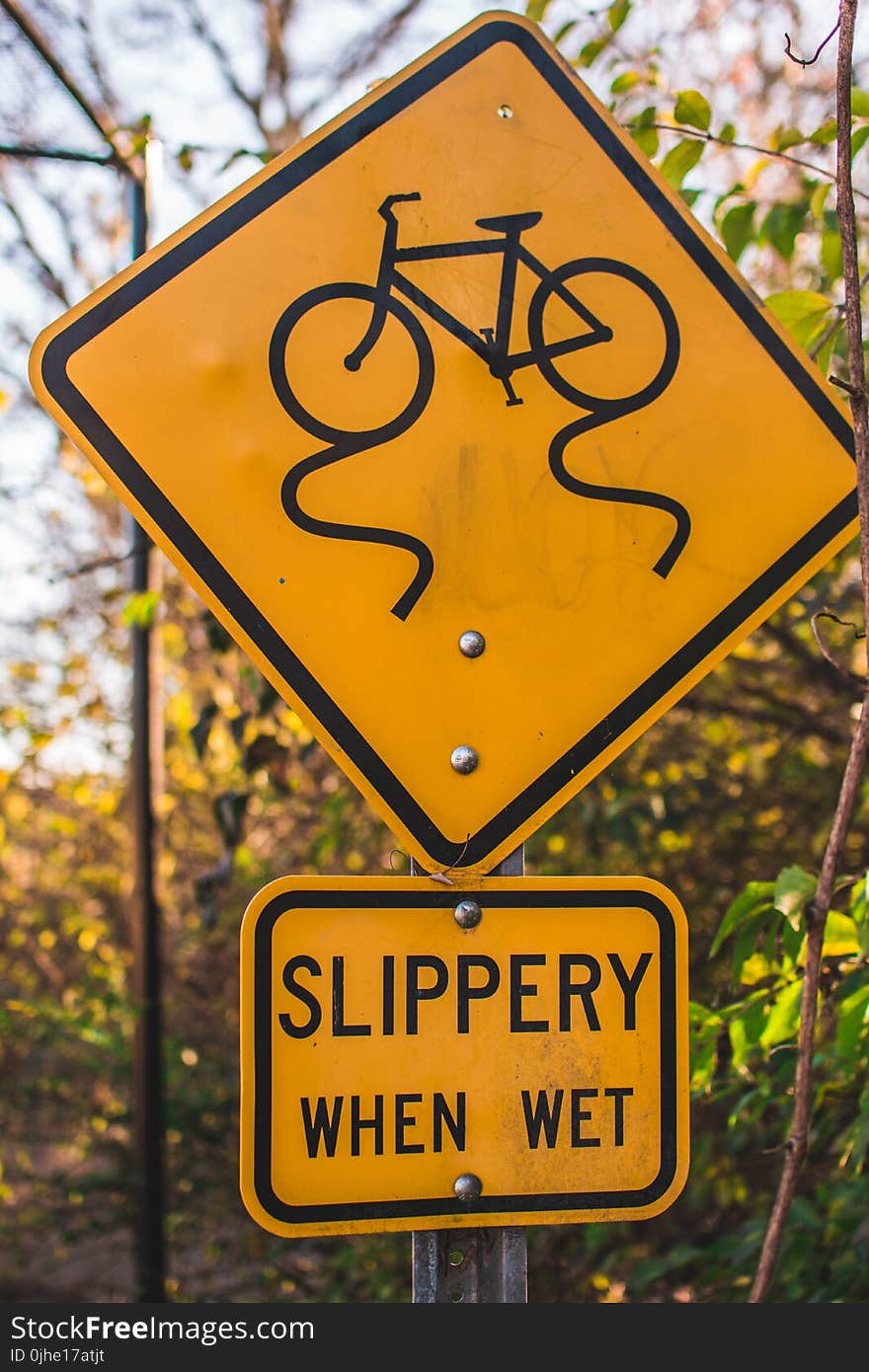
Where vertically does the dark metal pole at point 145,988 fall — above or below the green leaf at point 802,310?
below

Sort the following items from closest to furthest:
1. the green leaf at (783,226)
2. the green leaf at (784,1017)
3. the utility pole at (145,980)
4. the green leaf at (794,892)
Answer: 1. the green leaf at (794,892)
2. the green leaf at (784,1017)
3. the green leaf at (783,226)
4. the utility pole at (145,980)

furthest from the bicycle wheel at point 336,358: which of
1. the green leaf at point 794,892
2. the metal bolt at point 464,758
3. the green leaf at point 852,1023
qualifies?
the green leaf at point 852,1023

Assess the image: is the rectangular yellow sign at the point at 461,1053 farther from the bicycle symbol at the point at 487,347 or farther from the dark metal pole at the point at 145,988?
the dark metal pole at the point at 145,988

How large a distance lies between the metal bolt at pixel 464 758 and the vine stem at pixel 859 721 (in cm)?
46

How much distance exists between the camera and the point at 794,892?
5.17 ft

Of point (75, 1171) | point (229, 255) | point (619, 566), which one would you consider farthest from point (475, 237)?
point (75, 1171)

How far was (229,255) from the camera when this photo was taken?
139cm

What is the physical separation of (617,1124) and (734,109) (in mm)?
4748

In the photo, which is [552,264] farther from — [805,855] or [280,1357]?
[805,855]

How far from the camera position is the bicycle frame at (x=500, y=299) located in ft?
4.55

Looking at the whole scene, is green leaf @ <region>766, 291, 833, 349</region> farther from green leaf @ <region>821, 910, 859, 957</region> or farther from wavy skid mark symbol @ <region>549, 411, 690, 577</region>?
green leaf @ <region>821, 910, 859, 957</region>

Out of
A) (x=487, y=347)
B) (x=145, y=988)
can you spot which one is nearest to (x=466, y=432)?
(x=487, y=347)

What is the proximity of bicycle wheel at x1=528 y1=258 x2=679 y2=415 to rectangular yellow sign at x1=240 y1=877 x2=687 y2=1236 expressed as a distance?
0.56 meters

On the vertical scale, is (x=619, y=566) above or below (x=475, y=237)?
below
